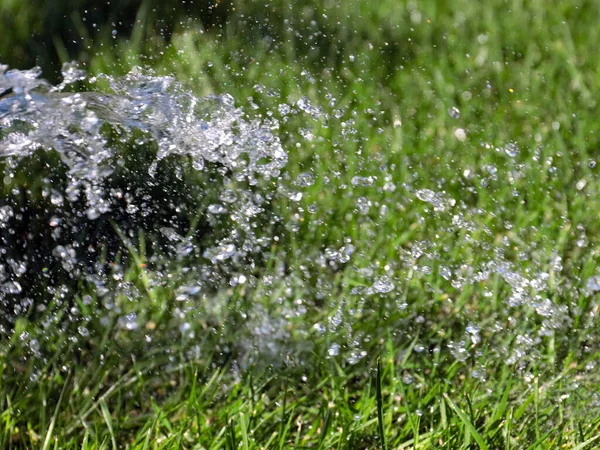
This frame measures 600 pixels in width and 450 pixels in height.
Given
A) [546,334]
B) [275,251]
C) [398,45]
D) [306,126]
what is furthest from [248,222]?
[398,45]

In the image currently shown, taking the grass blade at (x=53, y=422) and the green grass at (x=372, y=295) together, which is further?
the green grass at (x=372, y=295)

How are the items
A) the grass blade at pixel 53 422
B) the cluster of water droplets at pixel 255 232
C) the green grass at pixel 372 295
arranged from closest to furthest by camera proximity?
the grass blade at pixel 53 422 < the green grass at pixel 372 295 < the cluster of water droplets at pixel 255 232

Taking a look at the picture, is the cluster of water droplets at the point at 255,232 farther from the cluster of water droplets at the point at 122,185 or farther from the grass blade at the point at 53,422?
the grass blade at the point at 53,422

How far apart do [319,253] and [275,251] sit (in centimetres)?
10

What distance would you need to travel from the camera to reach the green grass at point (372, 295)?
142 centimetres

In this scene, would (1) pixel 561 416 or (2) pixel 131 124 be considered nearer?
(1) pixel 561 416

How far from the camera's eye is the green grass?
1.42 m

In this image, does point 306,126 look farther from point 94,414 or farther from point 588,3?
point 588,3

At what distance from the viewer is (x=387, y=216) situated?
193cm

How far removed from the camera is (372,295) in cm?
173

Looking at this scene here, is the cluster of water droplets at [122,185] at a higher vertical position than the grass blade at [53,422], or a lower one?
higher

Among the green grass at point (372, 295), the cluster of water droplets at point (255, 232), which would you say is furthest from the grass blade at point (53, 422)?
the cluster of water droplets at point (255, 232)

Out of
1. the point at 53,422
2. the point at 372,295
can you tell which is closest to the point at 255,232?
the point at 372,295

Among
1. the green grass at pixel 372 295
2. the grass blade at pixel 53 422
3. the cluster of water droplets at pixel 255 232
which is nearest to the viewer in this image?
the grass blade at pixel 53 422
